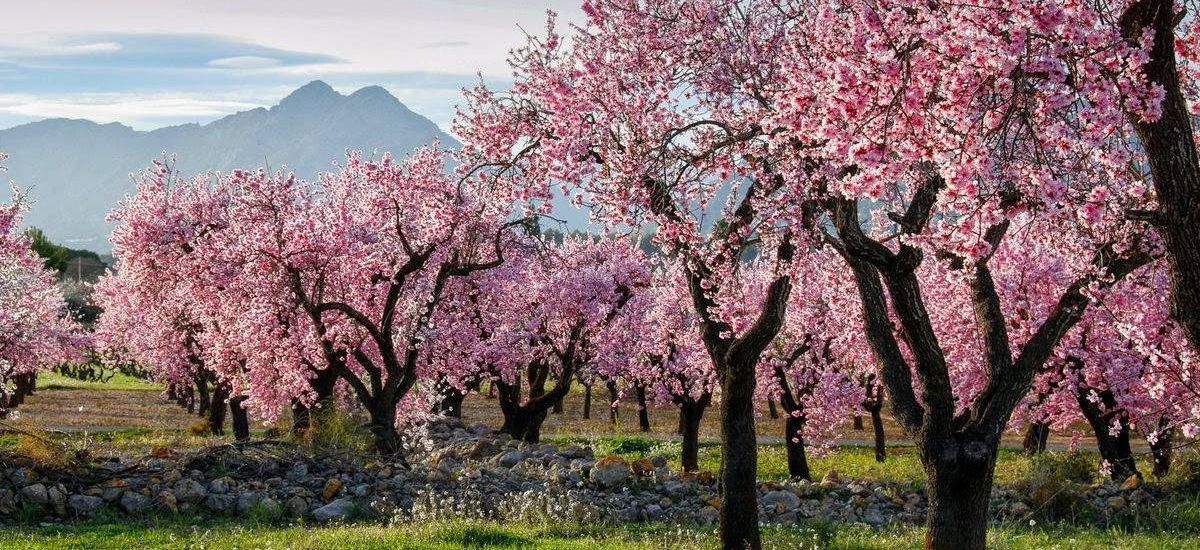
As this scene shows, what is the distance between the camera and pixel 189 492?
16500 millimetres

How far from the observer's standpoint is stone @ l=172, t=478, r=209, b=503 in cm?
1641

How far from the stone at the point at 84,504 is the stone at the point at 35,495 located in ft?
1.15

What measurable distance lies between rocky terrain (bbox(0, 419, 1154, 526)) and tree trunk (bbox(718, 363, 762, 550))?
2911 millimetres

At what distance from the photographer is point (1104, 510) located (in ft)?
57.4

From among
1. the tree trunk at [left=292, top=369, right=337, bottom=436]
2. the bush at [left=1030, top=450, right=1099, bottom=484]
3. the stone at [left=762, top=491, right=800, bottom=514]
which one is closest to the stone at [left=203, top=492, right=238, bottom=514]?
the tree trunk at [left=292, top=369, right=337, bottom=436]

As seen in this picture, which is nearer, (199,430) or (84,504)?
(84,504)

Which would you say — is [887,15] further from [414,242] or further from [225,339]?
[225,339]

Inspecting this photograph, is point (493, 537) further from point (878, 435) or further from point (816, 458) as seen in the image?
point (878, 435)

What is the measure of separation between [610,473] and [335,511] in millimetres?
6074

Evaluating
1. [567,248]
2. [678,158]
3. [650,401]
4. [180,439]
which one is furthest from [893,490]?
[650,401]

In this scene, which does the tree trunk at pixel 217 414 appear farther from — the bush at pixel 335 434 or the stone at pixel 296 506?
the stone at pixel 296 506

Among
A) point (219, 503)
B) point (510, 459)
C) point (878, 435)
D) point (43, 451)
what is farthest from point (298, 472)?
point (878, 435)

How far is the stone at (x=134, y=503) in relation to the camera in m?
15.9

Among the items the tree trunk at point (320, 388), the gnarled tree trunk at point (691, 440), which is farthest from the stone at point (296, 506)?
the gnarled tree trunk at point (691, 440)
